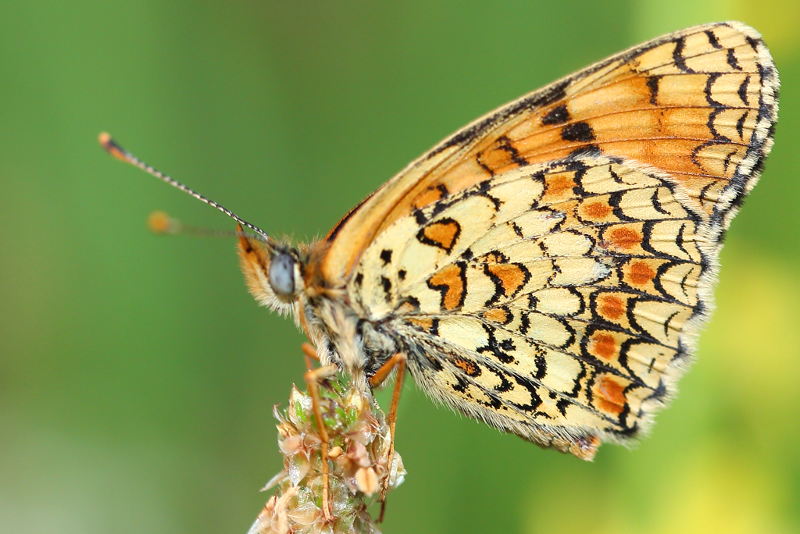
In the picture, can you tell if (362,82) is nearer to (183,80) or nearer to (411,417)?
(183,80)

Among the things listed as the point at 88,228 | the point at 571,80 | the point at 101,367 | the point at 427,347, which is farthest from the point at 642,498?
the point at 88,228

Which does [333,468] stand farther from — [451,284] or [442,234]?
[442,234]

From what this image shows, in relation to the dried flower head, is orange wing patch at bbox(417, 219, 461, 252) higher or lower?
higher

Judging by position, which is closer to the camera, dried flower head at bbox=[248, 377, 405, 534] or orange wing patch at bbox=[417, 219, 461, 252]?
dried flower head at bbox=[248, 377, 405, 534]

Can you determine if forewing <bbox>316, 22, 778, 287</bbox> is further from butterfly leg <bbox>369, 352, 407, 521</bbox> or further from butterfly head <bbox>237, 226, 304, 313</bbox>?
butterfly leg <bbox>369, 352, 407, 521</bbox>

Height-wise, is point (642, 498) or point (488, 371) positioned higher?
point (488, 371)

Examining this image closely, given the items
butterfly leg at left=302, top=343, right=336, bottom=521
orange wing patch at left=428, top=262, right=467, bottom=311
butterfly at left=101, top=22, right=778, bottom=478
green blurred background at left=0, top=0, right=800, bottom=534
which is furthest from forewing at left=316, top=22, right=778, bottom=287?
green blurred background at left=0, top=0, right=800, bottom=534
